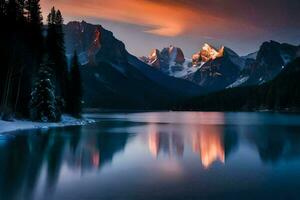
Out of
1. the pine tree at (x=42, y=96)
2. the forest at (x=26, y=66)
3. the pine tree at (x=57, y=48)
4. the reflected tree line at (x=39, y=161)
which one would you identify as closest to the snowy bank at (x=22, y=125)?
the forest at (x=26, y=66)

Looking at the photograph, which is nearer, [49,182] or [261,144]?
[49,182]

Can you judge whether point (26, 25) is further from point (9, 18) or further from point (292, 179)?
point (292, 179)

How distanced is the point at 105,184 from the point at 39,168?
24.7ft

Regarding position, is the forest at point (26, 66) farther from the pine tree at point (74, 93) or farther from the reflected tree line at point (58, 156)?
the reflected tree line at point (58, 156)

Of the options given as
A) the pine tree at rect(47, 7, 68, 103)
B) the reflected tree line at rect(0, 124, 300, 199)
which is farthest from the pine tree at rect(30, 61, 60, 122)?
the reflected tree line at rect(0, 124, 300, 199)

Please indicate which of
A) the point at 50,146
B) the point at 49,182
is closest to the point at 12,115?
the point at 50,146

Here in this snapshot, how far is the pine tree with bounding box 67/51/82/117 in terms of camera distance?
101625mm

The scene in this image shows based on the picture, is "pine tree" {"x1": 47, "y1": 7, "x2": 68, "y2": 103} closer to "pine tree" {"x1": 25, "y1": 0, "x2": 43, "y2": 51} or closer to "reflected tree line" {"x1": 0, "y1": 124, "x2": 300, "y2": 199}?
"pine tree" {"x1": 25, "y1": 0, "x2": 43, "y2": 51}

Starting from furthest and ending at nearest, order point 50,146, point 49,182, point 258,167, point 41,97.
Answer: point 41,97, point 50,146, point 258,167, point 49,182

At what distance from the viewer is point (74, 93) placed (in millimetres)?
102375

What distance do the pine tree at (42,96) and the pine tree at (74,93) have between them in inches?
954

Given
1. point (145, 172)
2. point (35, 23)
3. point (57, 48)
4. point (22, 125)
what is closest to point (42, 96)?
point (22, 125)

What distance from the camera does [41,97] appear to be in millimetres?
74938

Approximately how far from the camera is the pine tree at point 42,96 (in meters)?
75.0
